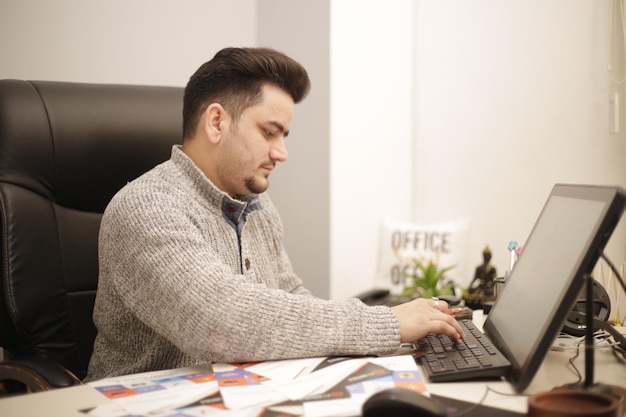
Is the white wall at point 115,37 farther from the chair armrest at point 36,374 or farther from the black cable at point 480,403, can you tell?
the black cable at point 480,403

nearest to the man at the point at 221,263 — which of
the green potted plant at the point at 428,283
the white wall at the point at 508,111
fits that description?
the green potted plant at the point at 428,283

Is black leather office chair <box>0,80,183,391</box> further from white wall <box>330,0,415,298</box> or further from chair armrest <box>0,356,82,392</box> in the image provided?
white wall <box>330,0,415,298</box>

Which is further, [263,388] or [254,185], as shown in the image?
[254,185]

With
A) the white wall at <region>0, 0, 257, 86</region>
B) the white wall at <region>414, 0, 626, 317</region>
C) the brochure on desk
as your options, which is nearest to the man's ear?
the brochure on desk

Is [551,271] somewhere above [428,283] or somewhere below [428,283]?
above

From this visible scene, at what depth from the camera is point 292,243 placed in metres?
2.87

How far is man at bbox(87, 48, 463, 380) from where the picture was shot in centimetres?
107

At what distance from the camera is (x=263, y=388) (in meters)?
Result: 0.93

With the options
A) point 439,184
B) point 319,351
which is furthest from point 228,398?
point 439,184

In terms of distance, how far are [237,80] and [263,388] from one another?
0.80 metres

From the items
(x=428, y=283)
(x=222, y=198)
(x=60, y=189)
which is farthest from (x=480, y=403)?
(x=428, y=283)

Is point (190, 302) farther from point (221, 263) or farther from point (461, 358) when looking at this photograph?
point (461, 358)

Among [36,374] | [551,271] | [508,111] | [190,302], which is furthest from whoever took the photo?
[508,111]

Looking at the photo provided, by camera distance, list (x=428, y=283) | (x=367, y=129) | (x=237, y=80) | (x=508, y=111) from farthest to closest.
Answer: (x=367, y=129) → (x=508, y=111) → (x=428, y=283) → (x=237, y=80)
